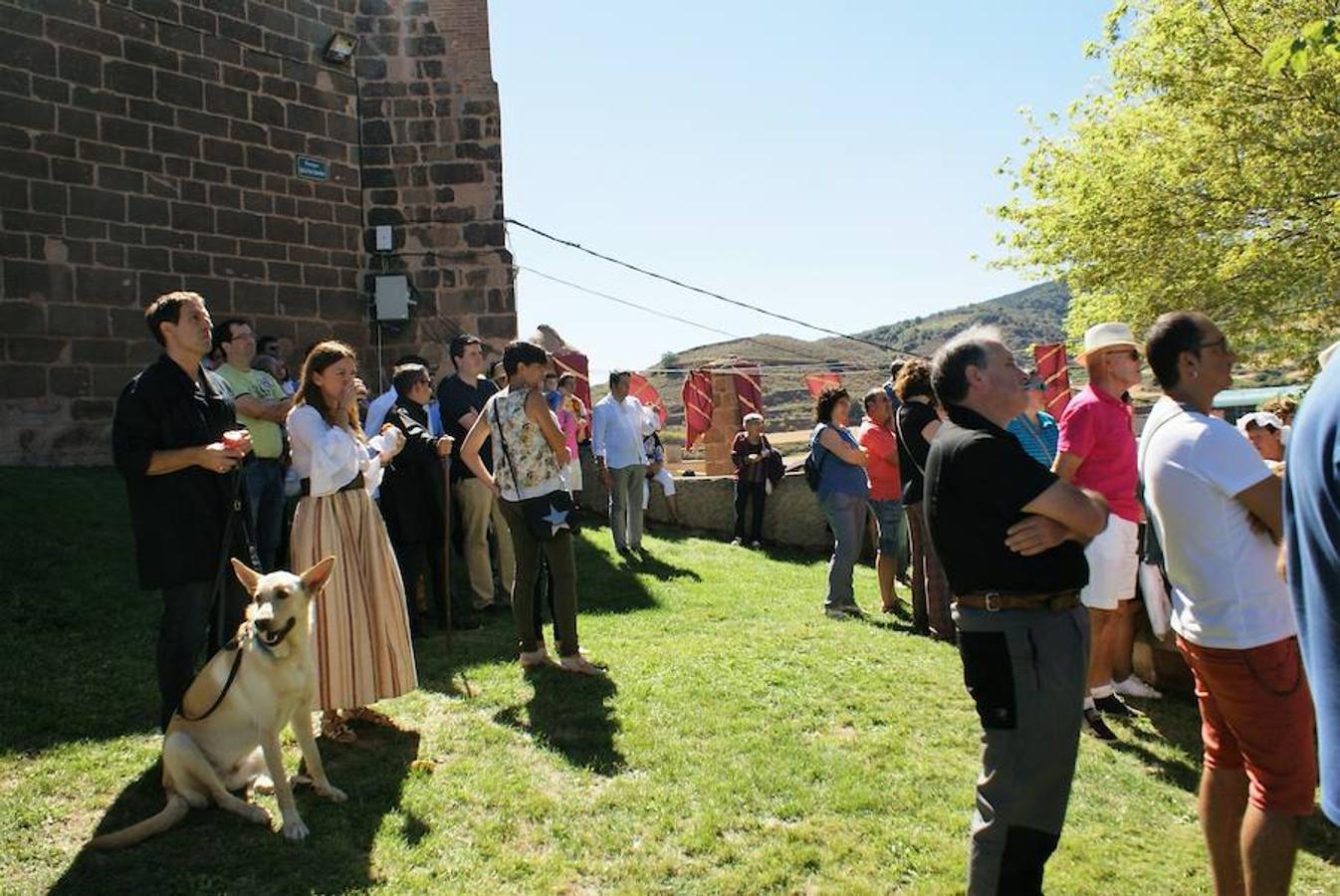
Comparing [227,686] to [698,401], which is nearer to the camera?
[227,686]

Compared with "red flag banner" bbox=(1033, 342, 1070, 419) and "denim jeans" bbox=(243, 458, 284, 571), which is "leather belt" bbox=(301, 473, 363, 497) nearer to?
"denim jeans" bbox=(243, 458, 284, 571)

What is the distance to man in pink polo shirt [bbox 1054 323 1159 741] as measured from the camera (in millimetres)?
4551

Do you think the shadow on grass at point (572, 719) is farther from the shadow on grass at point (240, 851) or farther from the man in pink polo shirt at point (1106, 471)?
the man in pink polo shirt at point (1106, 471)

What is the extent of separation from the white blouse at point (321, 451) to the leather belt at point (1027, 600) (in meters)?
3.02

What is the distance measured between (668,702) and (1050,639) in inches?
109

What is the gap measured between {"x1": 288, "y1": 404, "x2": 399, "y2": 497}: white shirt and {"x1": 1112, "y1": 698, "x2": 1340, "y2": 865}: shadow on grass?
4005 mm

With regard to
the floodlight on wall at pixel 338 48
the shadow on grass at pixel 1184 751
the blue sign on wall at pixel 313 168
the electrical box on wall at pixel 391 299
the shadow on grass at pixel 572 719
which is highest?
the floodlight on wall at pixel 338 48

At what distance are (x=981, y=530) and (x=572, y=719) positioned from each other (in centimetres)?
277

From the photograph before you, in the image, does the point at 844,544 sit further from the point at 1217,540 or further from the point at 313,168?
the point at 313,168

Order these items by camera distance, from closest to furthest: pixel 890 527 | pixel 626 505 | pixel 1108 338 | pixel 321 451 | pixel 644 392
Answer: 1. pixel 321 451
2. pixel 1108 338
3. pixel 890 527
4. pixel 626 505
5. pixel 644 392

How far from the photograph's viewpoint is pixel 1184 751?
181 inches

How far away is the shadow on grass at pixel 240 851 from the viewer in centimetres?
315

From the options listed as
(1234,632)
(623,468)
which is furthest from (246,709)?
(623,468)

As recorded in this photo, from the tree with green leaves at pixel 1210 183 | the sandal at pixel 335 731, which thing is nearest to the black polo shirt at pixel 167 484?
the sandal at pixel 335 731
